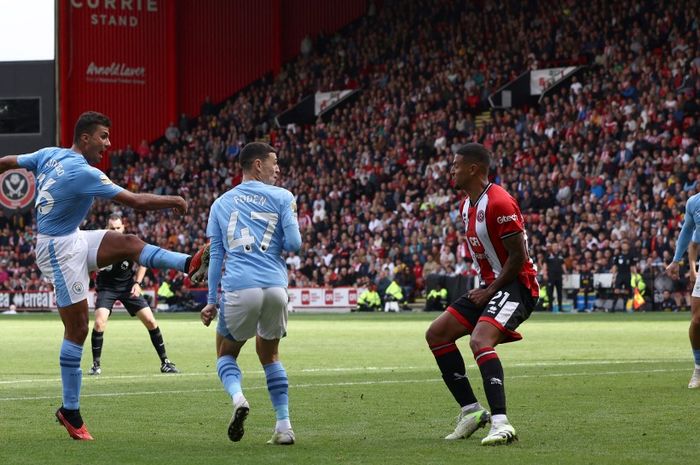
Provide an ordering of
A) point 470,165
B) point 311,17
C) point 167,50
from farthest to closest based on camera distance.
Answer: point 311,17 → point 167,50 → point 470,165

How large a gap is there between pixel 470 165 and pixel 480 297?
0.98 meters

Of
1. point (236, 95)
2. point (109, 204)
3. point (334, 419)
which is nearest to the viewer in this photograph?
point (334, 419)

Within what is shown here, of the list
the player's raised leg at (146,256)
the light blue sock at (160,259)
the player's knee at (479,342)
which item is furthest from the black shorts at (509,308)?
the light blue sock at (160,259)

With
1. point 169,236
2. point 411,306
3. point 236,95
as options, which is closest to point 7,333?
point 411,306

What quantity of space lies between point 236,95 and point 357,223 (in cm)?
1634

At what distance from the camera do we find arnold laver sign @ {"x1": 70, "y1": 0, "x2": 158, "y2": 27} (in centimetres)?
5819

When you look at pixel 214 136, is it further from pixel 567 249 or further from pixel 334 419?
pixel 334 419

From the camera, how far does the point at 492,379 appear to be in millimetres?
9516

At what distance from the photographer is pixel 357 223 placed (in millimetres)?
46875

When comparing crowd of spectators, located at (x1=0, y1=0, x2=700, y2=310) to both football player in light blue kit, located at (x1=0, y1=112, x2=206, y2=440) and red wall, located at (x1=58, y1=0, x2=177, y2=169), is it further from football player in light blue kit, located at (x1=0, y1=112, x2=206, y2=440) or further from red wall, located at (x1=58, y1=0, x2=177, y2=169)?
football player in light blue kit, located at (x1=0, y1=112, x2=206, y2=440)

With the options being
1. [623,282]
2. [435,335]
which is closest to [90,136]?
[435,335]

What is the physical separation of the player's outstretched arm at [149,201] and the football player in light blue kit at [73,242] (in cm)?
5

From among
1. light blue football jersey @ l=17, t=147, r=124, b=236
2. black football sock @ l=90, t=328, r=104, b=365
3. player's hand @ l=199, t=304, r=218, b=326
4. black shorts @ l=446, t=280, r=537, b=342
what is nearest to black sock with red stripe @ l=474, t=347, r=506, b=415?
black shorts @ l=446, t=280, r=537, b=342

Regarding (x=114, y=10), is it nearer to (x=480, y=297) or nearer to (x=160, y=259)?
(x=160, y=259)
